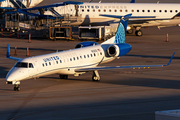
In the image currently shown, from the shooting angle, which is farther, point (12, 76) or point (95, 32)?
point (95, 32)

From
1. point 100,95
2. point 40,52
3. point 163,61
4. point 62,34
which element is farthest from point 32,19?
point 100,95

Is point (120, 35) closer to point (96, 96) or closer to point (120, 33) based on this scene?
point (120, 33)

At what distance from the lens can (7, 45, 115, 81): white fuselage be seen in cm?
2106

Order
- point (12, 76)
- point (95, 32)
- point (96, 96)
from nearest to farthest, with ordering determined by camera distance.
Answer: point (96, 96) < point (12, 76) < point (95, 32)

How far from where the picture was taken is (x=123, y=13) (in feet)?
188

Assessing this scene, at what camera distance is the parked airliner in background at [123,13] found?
183ft

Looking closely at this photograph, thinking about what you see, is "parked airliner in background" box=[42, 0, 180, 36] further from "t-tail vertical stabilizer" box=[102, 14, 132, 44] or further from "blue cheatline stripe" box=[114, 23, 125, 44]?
"blue cheatline stripe" box=[114, 23, 125, 44]

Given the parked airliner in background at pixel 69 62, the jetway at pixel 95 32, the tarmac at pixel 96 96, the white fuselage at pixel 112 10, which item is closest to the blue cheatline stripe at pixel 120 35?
the parked airliner in background at pixel 69 62

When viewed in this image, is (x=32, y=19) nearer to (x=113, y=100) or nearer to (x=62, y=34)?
(x=62, y=34)

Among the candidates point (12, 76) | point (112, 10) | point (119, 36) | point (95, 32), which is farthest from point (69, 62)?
point (112, 10)

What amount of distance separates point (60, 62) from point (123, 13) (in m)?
35.8

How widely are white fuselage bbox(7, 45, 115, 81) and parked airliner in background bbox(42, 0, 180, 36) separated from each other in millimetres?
29359

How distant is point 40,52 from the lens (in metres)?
40.3

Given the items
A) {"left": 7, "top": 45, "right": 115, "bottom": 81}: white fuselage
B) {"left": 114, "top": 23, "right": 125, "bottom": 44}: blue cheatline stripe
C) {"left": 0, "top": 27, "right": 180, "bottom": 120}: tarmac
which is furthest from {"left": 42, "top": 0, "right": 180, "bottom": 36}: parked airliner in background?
{"left": 7, "top": 45, "right": 115, "bottom": 81}: white fuselage
